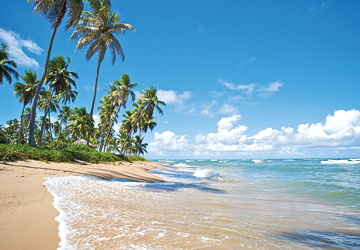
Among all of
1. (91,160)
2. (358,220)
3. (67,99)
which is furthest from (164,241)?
(67,99)

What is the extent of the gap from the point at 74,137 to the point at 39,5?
37930 mm

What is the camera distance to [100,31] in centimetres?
1872

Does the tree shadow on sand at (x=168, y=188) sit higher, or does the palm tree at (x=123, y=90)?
the palm tree at (x=123, y=90)

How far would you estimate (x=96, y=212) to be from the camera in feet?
12.7

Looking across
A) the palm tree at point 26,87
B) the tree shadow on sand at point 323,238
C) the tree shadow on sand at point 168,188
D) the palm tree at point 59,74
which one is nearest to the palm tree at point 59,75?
the palm tree at point 59,74

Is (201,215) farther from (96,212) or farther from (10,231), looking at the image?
(10,231)

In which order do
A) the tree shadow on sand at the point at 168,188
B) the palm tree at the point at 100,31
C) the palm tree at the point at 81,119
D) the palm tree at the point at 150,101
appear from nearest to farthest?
the tree shadow on sand at the point at 168,188, the palm tree at the point at 100,31, the palm tree at the point at 150,101, the palm tree at the point at 81,119

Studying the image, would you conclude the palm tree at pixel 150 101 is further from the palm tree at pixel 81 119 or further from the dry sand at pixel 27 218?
the dry sand at pixel 27 218

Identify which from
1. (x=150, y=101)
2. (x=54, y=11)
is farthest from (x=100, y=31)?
(x=150, y=101)

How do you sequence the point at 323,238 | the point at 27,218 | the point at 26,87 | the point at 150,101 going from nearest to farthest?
the point at 27,218 < the point at 323,238 < the point at 26,87 < the point at 150,101

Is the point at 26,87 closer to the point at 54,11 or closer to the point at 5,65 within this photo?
the point at 5,65

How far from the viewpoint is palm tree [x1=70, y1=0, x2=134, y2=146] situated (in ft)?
58.6

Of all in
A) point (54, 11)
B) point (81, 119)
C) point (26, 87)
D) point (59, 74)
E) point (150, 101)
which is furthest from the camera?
point (81, 119)

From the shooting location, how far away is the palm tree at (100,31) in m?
17.9
